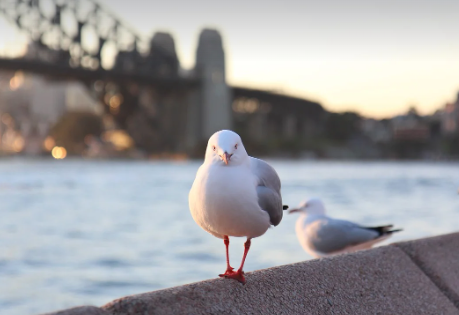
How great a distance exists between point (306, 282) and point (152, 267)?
18.5 feet

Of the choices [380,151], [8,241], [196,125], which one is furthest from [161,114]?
[8,241]

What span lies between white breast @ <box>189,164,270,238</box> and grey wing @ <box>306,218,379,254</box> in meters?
1.55

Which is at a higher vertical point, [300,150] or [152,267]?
[152,267]

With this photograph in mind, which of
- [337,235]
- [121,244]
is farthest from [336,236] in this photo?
[121,244]

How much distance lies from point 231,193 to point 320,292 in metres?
0.50

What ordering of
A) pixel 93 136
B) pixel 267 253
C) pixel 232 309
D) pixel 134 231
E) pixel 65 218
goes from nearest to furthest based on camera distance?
pixel 232 309 < pixel 267 253 < pixel 134 231 < pixel 65 218 < pixel 93 136

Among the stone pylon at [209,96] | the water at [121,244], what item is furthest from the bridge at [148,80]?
the water at [121,244]

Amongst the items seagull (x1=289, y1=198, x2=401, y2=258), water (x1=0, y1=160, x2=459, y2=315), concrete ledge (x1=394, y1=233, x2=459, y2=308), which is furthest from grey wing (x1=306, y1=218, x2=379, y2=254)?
water (x1=0, y1=160, x2=459, y2=315)

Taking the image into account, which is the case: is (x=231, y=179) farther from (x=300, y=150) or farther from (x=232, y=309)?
(x=300, y=150)

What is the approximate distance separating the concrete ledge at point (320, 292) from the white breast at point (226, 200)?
0.59ft

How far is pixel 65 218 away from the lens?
42.4 ft

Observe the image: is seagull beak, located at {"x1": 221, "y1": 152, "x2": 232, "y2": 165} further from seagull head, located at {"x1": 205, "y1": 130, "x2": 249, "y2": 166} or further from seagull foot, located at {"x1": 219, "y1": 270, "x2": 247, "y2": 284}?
seagull foot, located at {"x1": 219, "y1": 270, "x2": 247, "y2": 284}

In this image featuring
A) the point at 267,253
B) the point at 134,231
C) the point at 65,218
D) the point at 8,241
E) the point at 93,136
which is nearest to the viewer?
the point at 267,253

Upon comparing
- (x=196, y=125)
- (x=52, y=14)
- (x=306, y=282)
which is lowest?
(x=196, y=125)
